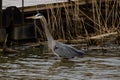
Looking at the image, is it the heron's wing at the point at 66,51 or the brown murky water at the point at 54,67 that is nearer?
the brown murky water at the point at 54,67

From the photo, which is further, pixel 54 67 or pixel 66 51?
pixel 66 51

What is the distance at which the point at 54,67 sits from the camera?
9.30m

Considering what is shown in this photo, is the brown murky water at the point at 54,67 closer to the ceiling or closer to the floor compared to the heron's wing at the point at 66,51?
closer to the floor

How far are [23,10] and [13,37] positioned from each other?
0.95m

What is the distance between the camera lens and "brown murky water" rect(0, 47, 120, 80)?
8.24 meters

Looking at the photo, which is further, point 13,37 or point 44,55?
point 13,37

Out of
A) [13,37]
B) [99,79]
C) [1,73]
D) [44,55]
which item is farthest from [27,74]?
[13,37]

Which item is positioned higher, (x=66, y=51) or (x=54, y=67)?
(x=66, y=51)

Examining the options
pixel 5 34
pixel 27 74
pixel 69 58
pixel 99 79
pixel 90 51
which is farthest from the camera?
→ pixel 5 34

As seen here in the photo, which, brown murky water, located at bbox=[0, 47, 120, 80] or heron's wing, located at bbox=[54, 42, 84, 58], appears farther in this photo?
heron's wing, located at bbox=[54, 42, 84, 58]

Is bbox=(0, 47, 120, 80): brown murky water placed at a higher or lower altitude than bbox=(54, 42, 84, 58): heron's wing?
lower

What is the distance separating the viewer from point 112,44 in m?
11.5

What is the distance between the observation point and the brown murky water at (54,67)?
824 cm

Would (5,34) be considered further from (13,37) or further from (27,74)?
(27,74)
